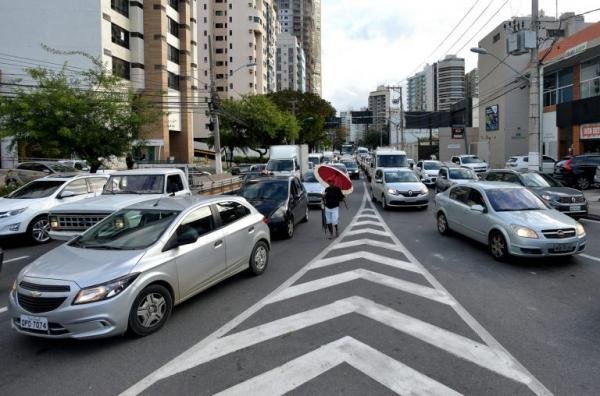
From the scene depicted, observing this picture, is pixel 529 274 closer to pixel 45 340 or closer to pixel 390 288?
pixel 390 288

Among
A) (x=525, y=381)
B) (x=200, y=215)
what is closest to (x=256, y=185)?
(x=200, y=215)

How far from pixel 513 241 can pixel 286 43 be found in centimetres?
13857

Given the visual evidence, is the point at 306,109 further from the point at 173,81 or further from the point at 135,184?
the point at 135,184

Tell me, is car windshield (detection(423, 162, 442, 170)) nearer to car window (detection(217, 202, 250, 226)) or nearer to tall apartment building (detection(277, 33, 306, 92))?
car window (detection(217, 202, 250, 226))

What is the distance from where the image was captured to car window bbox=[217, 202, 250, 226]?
738 cm

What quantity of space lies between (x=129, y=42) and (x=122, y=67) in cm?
314

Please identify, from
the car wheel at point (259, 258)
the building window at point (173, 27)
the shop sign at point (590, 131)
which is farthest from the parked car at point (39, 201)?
the building window at point (173, 27)

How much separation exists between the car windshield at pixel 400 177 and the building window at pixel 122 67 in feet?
98.6

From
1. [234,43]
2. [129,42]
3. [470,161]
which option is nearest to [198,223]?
[470,161]

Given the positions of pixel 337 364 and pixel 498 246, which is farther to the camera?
pixel 498 246

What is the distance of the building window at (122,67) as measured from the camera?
4078 cm

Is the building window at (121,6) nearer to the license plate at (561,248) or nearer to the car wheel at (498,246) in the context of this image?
the car wheel at (498,246)

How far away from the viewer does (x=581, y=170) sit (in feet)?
76.5

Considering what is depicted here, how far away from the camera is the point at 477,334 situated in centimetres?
534
